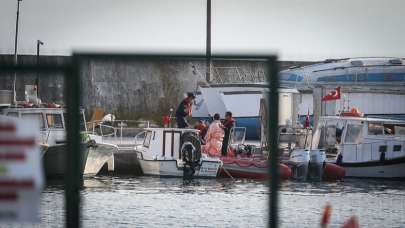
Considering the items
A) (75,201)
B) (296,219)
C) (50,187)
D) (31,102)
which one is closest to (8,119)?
(75,201)

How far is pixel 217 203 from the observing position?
22828 millimetres

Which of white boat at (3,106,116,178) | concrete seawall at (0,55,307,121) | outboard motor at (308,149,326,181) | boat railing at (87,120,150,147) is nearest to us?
concrete seawall at (0,55,307,121)

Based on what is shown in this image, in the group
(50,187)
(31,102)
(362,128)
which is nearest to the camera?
(50,187)

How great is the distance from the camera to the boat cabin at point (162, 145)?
29.5 meters

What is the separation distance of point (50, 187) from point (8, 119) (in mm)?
16292

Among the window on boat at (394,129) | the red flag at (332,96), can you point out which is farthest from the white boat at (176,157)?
the red flag at (332,96)

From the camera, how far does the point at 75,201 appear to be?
6695 mm

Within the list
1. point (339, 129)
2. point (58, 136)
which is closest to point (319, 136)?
point (339, 129)

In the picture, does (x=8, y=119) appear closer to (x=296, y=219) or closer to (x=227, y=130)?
(x=296, y=219)

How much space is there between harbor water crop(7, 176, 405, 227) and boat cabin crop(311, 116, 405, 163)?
115 cm

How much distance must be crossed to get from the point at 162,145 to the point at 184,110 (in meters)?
6.42

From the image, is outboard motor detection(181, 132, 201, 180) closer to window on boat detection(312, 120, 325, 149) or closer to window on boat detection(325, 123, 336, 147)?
window on boat detection(312, 120, 325, 149)

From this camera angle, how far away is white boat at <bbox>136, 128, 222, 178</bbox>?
29.4m

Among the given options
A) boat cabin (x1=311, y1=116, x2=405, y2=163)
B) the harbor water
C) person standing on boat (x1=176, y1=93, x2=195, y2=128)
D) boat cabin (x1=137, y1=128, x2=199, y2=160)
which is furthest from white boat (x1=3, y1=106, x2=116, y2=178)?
boat cabin (x1=311, y1=116, x2=405, y2=163)
